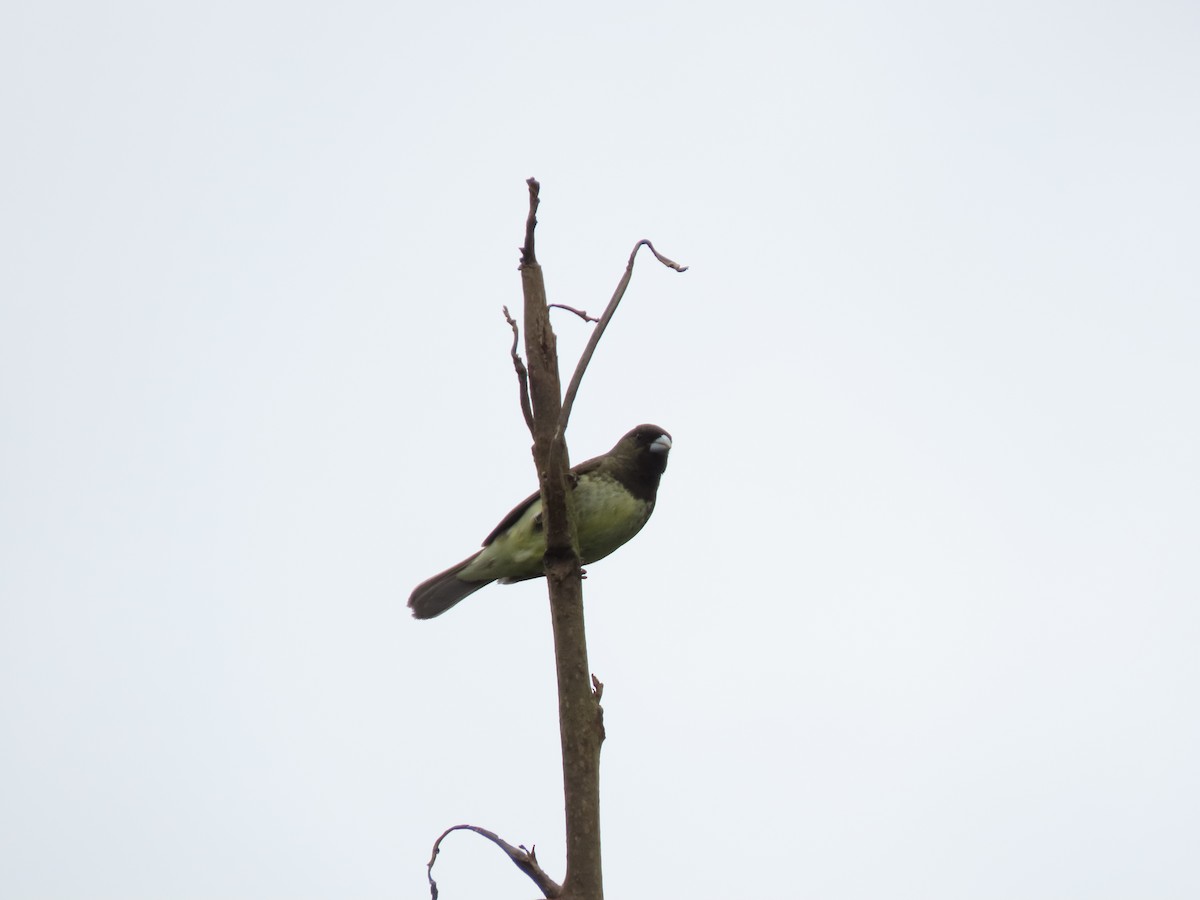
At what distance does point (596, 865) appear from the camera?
3572 millimetres

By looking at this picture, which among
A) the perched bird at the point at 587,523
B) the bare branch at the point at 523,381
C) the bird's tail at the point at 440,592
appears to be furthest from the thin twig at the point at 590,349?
the bird's tail at the point at 440,592

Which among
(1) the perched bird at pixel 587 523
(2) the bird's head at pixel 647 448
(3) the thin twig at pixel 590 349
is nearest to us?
(3) the thin twig at pixel 590 349

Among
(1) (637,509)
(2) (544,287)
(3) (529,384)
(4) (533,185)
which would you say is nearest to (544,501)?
(3) (529,384)

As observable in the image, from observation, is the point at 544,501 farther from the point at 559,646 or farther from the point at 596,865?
the point at 596,865

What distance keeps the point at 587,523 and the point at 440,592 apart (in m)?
1.30

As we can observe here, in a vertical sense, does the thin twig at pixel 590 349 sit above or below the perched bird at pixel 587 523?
below

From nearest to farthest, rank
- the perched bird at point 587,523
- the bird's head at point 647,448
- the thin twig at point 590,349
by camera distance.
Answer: the thin twig at point 590,349 → the perched bird at point 587,523 → the bird's head at point 647,448

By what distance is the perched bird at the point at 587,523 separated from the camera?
303 inches

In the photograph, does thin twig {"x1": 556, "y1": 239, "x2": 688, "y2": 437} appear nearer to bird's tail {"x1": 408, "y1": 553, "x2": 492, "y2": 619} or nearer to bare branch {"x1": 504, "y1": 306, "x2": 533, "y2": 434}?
bare branch {"x1": 504, "y1": 306, "x2": 533, "y2": 434}

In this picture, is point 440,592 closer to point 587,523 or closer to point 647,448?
point 587,523

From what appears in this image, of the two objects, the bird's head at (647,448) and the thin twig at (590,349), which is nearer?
the thin twig at (590,349)

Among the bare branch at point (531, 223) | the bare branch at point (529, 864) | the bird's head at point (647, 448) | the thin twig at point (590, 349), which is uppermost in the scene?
the bird's head at point (647, 448)

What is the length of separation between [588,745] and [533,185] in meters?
1.62

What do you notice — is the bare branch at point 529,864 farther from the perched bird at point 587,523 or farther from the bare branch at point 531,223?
the perched bird at point 587,523
